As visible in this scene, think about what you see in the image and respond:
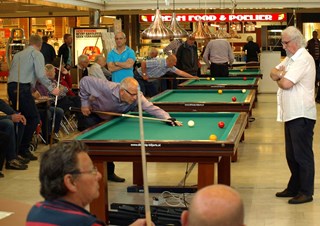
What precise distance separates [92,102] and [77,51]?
24.5 ft

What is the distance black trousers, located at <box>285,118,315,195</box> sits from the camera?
6.38 meters

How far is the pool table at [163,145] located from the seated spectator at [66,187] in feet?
8.11

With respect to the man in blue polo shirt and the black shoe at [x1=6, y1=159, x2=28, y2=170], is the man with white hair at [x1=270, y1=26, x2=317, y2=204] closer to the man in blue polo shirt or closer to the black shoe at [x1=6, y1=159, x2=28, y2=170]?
the black shoe at [x1=6, y1=159, x2=28, y2=170]

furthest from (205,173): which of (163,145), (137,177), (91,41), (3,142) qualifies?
(91,41)

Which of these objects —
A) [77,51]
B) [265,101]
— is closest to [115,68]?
[77,51]

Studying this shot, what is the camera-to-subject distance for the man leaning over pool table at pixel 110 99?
6527mm

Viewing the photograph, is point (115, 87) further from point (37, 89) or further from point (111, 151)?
point (37, 89)

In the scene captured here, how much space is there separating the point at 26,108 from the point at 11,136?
2.53 feet

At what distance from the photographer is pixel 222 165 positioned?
6.83 m

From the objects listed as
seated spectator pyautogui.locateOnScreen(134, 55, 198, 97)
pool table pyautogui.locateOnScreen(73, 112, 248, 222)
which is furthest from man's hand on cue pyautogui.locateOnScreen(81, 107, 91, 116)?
seated spectator pyautogui.locateOnScreen(134, 55, 198, 97)

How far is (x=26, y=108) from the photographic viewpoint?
354 inches

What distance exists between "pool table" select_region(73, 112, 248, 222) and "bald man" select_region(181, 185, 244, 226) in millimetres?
3062

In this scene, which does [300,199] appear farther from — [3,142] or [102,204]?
[3,142]

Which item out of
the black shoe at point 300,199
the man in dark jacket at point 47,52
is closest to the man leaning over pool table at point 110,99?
the black shoe at point 300,199
